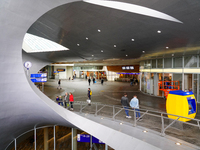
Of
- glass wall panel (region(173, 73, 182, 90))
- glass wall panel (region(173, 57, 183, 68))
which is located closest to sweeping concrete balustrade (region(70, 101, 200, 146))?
glass wall panel (region(173, 73, 182, 90))

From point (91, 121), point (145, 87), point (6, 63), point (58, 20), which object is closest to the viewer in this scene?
point (6, 63)

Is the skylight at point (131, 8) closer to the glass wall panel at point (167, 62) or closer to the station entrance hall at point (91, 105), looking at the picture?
the station entrance hall at point (91, 105)

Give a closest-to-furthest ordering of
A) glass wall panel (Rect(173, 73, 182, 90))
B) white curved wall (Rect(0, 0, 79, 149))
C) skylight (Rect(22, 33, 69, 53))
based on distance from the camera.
A: white curved wall (Rect(0, 0, 79, 149))
glass wall panel (Rect(173, 73, 182, 90))
skylight (Rect(22, 33, 69, 53))

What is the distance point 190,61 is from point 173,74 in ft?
7.73

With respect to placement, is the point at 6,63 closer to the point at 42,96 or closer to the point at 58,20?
the point at 42,96

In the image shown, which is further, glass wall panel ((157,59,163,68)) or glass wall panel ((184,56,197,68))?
glass wall panel ((157,59,163,68))

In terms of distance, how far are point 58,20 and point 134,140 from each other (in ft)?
27.5

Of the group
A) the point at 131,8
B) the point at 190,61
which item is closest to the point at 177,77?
the point at 190,61

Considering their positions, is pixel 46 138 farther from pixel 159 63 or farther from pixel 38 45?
pixel 38 45

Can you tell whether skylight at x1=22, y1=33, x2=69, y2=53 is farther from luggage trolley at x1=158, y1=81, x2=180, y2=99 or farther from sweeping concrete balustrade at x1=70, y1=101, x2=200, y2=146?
luggage trolley at x1=158, y1=81, x2=180, y2=99

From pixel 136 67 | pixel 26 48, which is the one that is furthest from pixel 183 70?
pixel 136 67

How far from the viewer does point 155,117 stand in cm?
707

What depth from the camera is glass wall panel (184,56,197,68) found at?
15.9 m

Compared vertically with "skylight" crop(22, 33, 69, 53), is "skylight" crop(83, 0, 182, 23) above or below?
below
